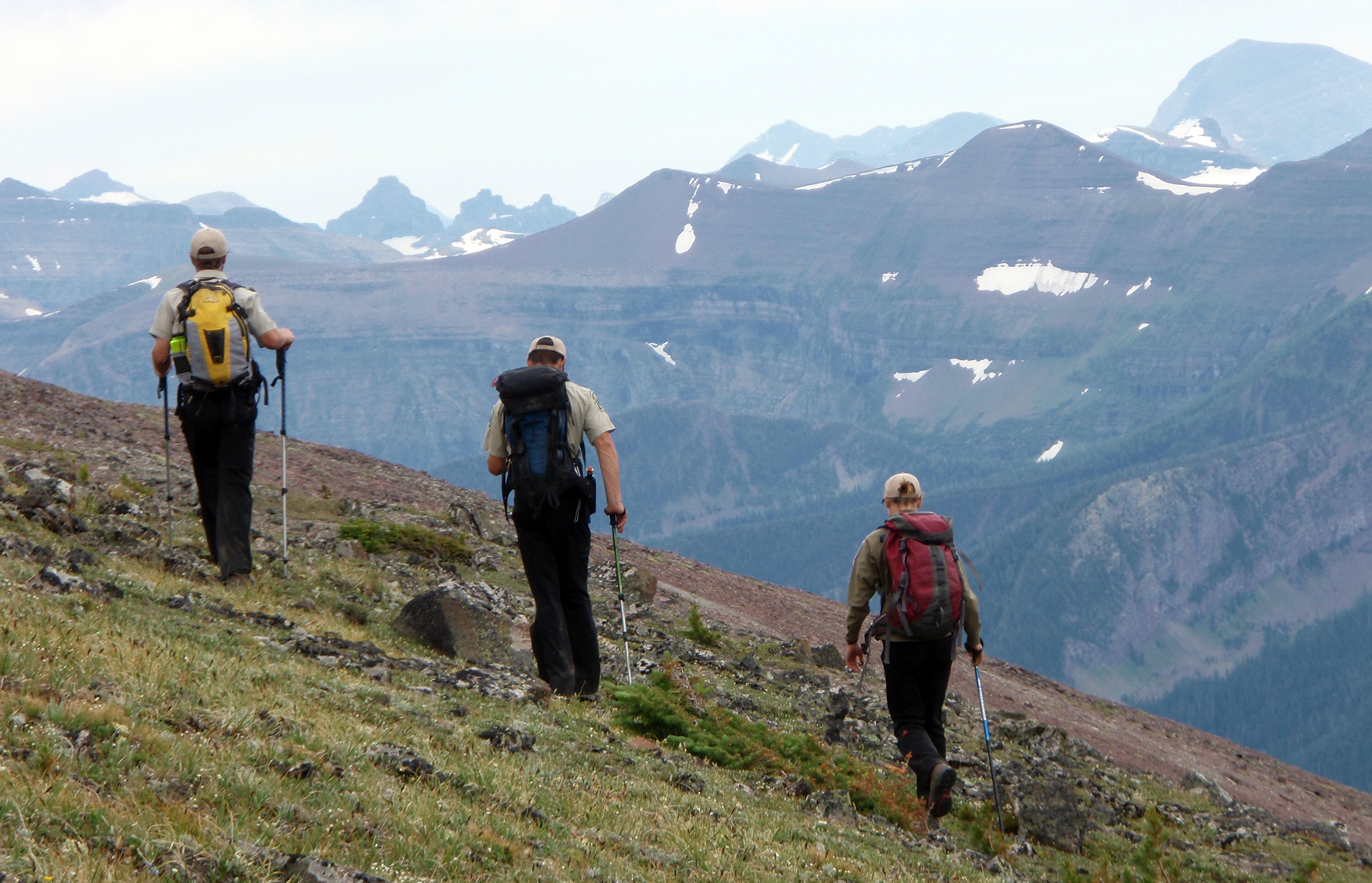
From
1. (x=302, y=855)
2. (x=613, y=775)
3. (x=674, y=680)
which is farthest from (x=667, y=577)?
(x=302, y=855)

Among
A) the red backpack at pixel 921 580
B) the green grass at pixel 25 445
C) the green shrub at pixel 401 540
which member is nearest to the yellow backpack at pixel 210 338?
the red backpack at pixel 921 580

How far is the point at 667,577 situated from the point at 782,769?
107 ft

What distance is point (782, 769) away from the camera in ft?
38.7

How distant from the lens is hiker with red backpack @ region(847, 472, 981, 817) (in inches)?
424

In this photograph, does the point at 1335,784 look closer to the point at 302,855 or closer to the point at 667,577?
the point at 667,577

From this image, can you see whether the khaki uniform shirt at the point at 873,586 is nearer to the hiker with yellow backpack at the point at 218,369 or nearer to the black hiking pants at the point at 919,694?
the black hiking pants at the point at 919,694

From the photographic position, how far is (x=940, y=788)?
11000 mm

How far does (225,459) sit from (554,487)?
13.6ft

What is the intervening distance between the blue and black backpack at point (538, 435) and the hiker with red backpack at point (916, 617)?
9.55 ft

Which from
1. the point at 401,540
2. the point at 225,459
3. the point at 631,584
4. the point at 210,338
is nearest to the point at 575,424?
the point at 210,338

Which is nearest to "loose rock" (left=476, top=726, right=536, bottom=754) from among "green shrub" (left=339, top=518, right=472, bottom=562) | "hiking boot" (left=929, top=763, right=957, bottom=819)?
"hiking boot" (left=929, top=763, right=957, bottom=819)

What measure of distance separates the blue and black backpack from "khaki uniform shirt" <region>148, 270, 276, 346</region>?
310 centimetres

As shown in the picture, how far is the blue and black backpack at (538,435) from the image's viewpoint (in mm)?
11094

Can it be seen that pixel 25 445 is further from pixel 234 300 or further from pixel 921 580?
pixel 921 580
